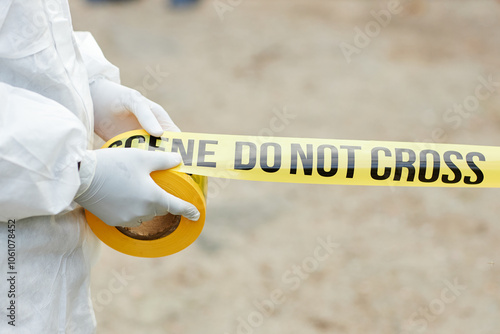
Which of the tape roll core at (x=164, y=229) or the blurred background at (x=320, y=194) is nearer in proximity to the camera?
the tape roll core at (x=164, y=229)

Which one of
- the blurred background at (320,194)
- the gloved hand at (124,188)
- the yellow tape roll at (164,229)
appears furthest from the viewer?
the blurred background at (320,194)

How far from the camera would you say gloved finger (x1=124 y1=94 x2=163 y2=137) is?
1.54 m

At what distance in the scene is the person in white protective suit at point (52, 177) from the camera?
3.84 ft

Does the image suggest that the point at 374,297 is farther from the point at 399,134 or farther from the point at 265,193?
the point at 399,134

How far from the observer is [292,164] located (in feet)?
5.17

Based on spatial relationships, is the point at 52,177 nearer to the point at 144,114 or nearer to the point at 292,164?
the point at 144,114

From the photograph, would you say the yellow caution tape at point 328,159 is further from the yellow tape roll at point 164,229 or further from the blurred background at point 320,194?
the blurred background at point 320,194

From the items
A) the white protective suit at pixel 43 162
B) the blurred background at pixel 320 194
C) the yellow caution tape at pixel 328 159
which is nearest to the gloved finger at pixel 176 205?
the yellow caution tape at pixel 328 159

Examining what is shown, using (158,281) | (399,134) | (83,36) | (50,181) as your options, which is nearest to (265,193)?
(158,281)

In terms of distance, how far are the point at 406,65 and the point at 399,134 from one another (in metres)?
1.29

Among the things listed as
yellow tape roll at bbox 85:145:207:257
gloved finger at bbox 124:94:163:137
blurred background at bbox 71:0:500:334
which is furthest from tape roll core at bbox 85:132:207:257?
blurred background at bbox 71:0:500:334

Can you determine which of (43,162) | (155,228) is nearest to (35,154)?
(43,162)

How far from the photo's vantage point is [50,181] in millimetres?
1202

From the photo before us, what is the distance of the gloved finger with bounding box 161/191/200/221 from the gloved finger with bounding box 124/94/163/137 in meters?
0.22
